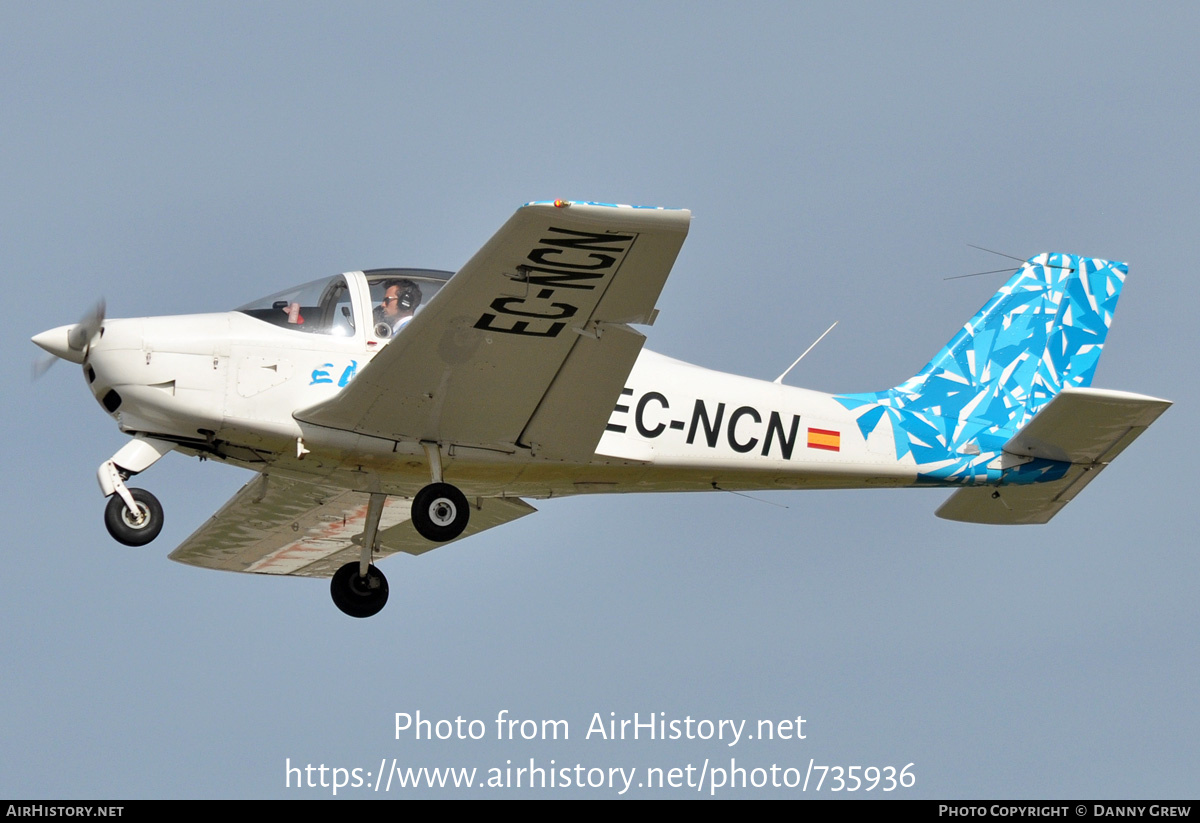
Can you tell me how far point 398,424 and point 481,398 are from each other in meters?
0.68

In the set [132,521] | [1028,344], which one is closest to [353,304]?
[132,521]

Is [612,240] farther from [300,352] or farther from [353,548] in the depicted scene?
[353,548]

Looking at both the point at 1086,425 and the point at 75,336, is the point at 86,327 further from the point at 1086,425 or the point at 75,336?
the point at 1086,425

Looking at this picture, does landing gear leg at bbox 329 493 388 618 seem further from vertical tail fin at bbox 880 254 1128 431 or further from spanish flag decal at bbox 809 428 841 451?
vertical tail fin at bbox 880 254 1128 431

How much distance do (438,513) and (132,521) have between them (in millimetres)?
2209

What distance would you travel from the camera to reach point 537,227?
9891 millimetres

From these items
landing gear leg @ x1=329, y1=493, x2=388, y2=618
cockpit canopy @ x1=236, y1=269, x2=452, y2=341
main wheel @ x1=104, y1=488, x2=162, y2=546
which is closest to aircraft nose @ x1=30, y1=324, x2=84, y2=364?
main wheel @ x1=104, y1=488, x2=162, y2=546

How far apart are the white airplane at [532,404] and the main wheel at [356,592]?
13 millimetres

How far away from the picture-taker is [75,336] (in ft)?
36.4

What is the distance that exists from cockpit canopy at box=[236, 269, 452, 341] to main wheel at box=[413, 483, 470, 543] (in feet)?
4.13

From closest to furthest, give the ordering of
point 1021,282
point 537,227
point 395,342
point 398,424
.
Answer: point 537,227, point 395,342, point 398,424, point 1021,282

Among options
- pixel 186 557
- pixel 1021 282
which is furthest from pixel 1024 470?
pixel 186 557

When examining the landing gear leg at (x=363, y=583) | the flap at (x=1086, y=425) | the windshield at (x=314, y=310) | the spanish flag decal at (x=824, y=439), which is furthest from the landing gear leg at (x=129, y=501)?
the flap at (x=1086, y=425)

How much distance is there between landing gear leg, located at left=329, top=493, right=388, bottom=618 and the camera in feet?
43.0
